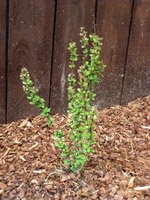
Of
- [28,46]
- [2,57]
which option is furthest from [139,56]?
[2,57]

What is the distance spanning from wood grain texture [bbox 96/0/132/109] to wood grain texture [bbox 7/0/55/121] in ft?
1.35

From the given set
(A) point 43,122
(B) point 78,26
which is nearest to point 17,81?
(A) point 43,122

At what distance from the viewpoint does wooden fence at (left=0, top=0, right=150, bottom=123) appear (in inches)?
118

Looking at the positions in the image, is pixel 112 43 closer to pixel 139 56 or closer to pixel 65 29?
pixel 139 56

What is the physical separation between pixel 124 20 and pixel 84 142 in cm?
111

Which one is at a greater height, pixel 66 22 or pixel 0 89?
pixel 66 22

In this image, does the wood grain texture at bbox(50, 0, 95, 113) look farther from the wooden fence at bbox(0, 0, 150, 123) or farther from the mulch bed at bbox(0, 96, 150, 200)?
the mulch bed at bbox(0, 96, 150, 200)

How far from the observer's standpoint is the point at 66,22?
10.3 ft

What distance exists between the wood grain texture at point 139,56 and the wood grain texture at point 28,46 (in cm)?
71

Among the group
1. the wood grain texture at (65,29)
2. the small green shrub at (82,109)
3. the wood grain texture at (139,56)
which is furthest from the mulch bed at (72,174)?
the wood grain texture at (139,56)

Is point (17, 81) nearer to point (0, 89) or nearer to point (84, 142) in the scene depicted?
point (0, 89)

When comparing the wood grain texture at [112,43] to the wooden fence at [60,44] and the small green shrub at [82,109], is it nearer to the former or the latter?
the wooden fence at [60,44]

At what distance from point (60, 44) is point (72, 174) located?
34.7 inches

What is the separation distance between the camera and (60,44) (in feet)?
10.4
